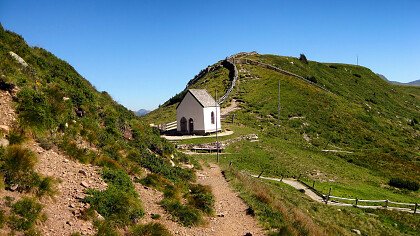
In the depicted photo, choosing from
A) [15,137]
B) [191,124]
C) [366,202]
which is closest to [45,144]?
[15,137]

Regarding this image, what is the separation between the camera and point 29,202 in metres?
10.6

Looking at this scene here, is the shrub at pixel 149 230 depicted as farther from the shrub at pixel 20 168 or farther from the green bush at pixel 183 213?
the shrub at pixel 20 168

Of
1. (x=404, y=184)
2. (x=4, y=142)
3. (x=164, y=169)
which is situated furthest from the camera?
(x=404, y=184)

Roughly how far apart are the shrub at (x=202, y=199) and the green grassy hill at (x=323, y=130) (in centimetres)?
265

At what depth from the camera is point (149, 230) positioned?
485 inches

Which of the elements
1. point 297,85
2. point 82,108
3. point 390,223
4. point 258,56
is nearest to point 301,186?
point 390,223

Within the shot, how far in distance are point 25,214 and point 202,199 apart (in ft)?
29.1

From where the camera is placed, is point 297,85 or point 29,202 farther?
point 297,85

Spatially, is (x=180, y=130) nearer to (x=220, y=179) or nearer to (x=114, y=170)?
(x=220, y=179)

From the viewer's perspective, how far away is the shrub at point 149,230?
1200 cm

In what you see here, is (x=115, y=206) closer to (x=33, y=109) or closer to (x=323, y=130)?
(x=33, y=109)

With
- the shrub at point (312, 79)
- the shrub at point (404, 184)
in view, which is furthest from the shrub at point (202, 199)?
the shrub at point (312, 79)

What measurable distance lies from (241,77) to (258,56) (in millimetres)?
28562

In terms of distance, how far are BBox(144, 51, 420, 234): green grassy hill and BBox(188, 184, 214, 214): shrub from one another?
2.65m
